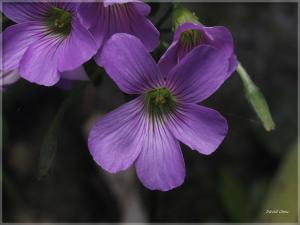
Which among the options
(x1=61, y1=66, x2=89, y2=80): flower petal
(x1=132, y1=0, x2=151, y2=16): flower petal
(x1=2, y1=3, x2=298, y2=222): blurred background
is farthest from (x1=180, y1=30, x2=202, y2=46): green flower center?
(x1=2, y1=3, x2=298, y2=222): blurred background

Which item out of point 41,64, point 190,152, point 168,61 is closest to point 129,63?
point 168,61

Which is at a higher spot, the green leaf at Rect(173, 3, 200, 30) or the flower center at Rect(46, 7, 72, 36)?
the green leaf at Rect(173, 3, 200, 30)

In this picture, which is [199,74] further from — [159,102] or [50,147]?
[50,147]

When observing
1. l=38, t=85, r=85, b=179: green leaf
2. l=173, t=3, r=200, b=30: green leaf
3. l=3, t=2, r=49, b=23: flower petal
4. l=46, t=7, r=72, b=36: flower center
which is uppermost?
l=173, t=3, r=200, b=30: green leaf

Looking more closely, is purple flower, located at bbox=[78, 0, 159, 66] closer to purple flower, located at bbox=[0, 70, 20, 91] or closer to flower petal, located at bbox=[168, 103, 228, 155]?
flower petal, located at bbox=[168, 103, 228, 155]

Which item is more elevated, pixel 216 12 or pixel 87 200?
pixel 216 12

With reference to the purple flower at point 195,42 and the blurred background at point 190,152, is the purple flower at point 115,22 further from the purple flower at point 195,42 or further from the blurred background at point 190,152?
the blurred background at point 190,152

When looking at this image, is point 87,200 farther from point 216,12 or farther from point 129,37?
point 129,37

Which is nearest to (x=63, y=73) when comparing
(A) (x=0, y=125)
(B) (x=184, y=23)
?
(B) (x=184, y=23)
